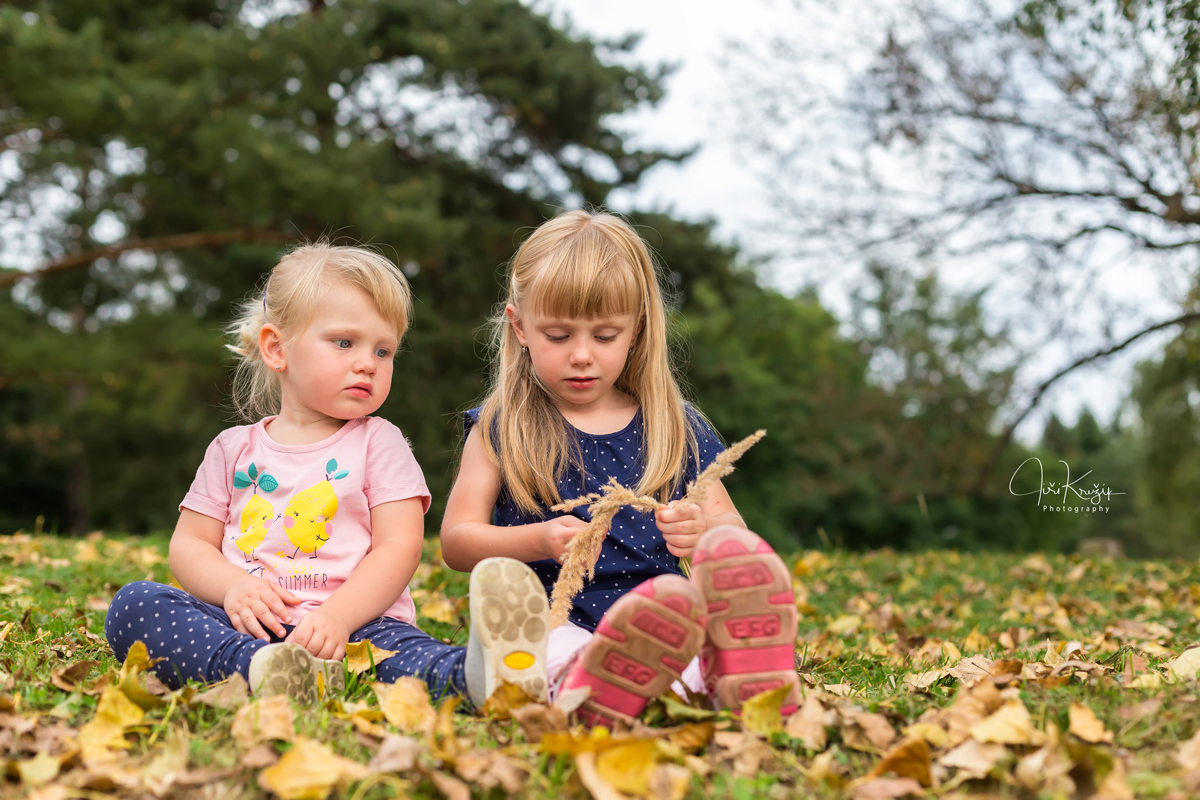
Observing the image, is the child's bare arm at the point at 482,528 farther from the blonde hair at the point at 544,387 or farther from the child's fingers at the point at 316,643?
the child's fingers at the point at 316,643

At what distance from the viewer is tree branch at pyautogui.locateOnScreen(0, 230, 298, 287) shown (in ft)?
36.0

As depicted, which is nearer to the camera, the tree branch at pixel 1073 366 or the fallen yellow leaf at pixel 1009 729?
the fallen yellow leaf at pixel 1009 729

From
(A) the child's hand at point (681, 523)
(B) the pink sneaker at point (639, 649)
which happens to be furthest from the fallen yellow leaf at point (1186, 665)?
(B) the pink sneaker at point (639, 649)

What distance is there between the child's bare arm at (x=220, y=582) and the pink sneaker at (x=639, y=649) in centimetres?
85

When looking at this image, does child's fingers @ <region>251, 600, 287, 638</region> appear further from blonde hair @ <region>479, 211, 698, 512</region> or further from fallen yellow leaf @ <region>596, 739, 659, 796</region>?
fallen yellow leaf @ <region>596, 739, 659, 796</region>

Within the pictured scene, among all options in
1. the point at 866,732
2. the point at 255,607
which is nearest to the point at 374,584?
the point at 255,607

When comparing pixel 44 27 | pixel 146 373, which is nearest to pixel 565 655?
pixel 44 27

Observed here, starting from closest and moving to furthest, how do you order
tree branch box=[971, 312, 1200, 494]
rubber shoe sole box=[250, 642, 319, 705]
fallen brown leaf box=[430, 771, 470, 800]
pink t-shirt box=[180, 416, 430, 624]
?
fallen brown leaf box=[430, 771, 470, 800] → rubber shoe sole box=[250, 642, 319, 705] → pink t-shirt box=[180, 416, 430, 624] → tree branch box=[971, 312, 1200, 494]

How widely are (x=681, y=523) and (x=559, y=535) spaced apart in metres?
0.29

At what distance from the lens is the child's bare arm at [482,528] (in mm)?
2332

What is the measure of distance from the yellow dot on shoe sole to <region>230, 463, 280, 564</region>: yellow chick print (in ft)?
2.95

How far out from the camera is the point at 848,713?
5.77ft

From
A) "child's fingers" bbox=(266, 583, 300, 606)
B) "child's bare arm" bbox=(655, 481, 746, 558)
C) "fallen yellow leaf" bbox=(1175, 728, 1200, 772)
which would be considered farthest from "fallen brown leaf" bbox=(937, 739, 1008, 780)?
"child's fingers" bbox=(266, 583, 300, 606)

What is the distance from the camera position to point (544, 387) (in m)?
2.78
